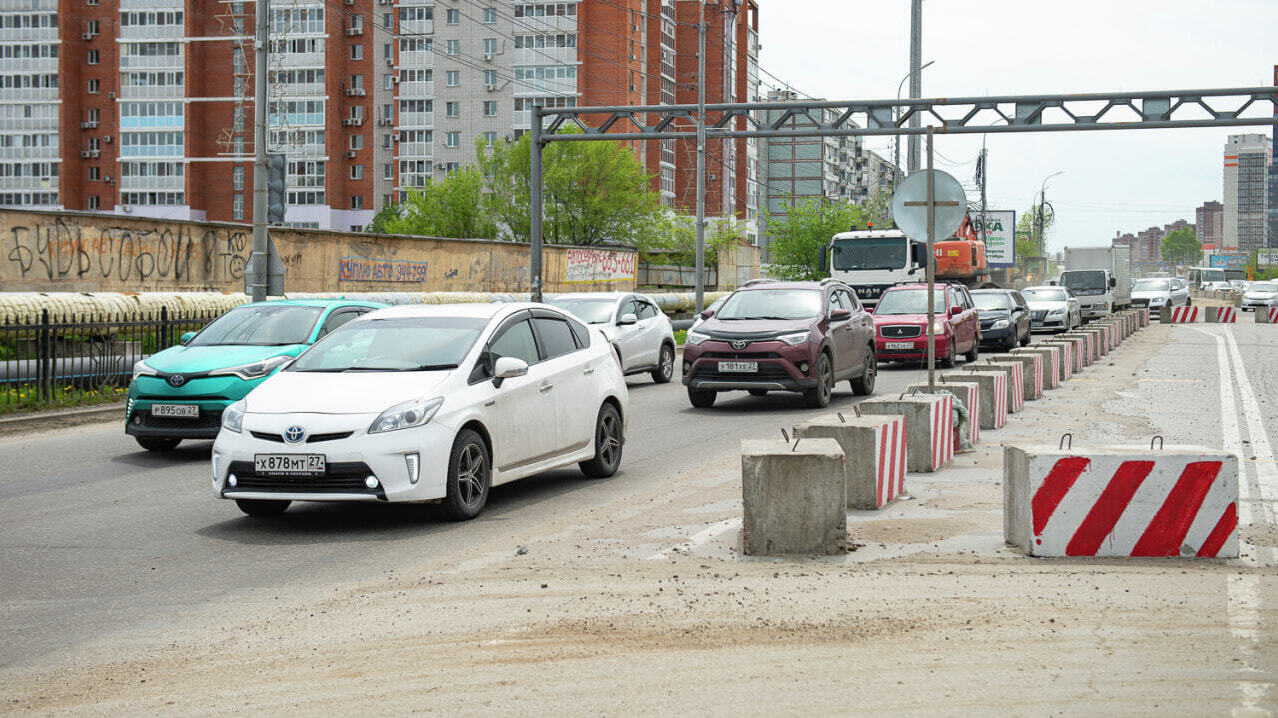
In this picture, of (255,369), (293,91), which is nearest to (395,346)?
(255,369)

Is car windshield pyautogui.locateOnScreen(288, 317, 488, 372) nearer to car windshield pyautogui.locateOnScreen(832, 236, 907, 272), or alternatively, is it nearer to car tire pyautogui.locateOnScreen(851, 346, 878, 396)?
car tire pyautogui.locateOnScreen(851, 346, 878, 396)

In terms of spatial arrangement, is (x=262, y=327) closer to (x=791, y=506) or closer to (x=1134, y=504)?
(x=791, y=506)

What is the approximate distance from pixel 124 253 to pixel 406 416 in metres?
20.2

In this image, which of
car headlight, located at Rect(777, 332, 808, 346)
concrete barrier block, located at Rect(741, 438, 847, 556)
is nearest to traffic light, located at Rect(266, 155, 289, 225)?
car headlight, located at Rect(777, 332, 808, 346)

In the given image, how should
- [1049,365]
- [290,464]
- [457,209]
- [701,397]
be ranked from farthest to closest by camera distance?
[457,209] → [1049,365] → [701,397] → [290,464]

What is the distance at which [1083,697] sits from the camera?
5051 millimetres

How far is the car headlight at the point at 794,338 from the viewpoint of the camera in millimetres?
17891

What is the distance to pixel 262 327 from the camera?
14.7 m

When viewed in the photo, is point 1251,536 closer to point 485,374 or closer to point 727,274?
point 485,374

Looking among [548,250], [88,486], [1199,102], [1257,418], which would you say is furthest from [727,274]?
[88,486]

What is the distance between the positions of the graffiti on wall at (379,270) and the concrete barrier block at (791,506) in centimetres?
2722

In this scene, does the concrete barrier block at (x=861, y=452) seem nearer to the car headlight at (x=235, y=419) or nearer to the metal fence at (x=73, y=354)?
the car headlight at (x=235, y=419)

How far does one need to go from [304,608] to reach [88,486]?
5618 mm

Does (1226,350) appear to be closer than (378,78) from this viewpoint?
Yes
